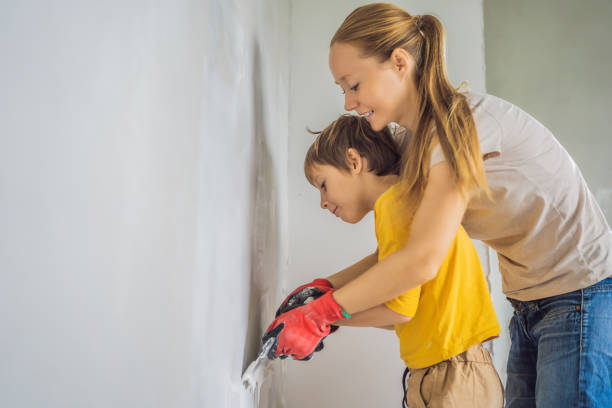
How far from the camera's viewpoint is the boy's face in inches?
54.1

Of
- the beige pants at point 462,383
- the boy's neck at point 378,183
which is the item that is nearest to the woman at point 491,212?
the beige pants at point 462,383

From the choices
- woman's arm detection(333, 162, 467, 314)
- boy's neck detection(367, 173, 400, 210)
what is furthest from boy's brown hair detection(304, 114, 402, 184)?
woman's arm detection(333, 162, 467, 314)

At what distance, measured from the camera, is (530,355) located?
1134 millimetres

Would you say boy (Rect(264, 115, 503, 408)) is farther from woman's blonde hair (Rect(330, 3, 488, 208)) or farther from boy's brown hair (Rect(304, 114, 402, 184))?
boy's brown hair (Rect(304, 114, 402, 184))

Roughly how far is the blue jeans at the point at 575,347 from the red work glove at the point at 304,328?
1.40 ft

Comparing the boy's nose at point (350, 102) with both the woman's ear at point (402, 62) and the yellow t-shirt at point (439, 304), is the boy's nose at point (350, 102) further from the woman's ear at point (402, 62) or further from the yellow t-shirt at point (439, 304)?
the yellow t-shirt at point (439, 304)

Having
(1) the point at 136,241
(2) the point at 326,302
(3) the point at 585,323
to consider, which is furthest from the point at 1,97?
(3) the point at 585,323

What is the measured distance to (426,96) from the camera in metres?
1.03

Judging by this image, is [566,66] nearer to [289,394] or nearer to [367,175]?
[367,175]

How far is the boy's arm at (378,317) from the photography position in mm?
1067

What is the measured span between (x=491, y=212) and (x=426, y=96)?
29 cm

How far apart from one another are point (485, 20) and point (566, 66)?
1.60ft

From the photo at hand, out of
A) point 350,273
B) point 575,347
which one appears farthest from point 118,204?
point 350,273

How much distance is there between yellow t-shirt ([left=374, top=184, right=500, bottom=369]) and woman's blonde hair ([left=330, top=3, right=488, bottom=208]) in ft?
0.28
